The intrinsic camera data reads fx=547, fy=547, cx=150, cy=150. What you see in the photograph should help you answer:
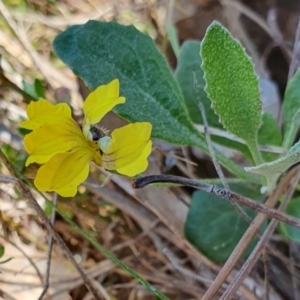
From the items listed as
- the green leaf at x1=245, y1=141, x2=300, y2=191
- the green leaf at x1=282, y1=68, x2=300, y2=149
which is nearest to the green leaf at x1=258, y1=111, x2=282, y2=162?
the green leaf at x1=282, y1=68, x2=300, y2=149

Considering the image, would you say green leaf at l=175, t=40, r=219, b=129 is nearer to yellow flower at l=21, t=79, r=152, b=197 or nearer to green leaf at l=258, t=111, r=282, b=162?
green leaf at l=258, t=111, r=282, b=162

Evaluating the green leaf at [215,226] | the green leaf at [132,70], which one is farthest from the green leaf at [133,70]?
the green leaf at [215,226]

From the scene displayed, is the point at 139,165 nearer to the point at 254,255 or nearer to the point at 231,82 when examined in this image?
the point at 231,82

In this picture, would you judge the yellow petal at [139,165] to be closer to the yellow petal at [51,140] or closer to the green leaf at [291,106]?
the yellow petal at [51,140]

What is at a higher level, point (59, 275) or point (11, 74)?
point (11, 74)

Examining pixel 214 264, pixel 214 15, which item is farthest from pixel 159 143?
pixel 214 15

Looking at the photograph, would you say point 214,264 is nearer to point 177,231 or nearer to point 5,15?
point 177,231
